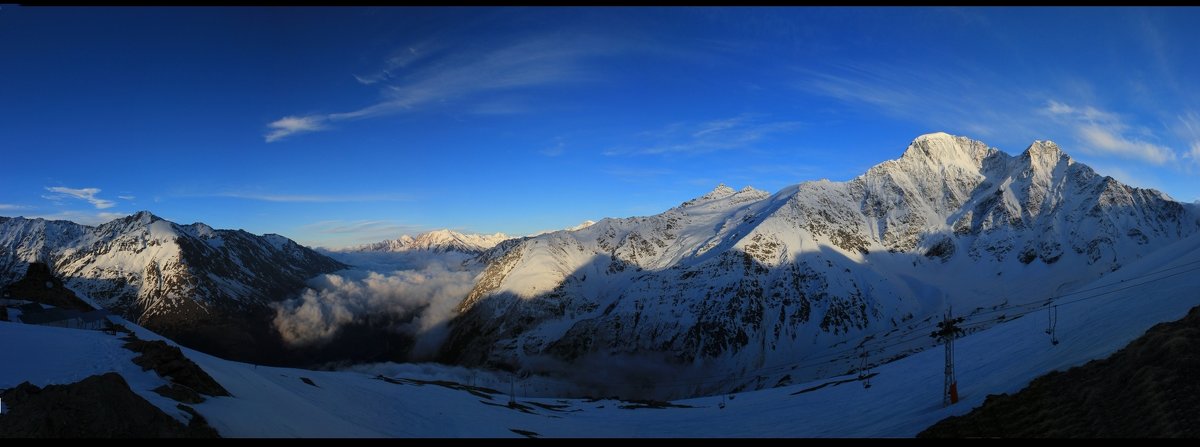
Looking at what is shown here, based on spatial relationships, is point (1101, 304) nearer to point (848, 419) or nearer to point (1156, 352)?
point (848, 419)

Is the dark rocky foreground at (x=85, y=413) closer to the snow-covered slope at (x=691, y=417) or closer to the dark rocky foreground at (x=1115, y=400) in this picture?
the snow-covered slope at (x=691, y=417)

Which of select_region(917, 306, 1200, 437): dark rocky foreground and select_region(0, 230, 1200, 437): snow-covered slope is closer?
select_region(917, 306, 1200, 437): dark rocky foreground

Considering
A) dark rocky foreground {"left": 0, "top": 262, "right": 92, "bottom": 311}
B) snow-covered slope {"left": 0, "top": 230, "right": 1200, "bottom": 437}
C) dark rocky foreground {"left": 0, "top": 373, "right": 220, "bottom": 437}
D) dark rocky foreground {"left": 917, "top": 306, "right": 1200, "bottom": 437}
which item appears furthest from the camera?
dark rocky foreground {"left": 0, "top": 262, "right": 92, "bottom": 311}

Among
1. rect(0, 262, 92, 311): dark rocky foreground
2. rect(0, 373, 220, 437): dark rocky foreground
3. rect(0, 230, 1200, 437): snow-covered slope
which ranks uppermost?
rect(0, 262, 92, 311): dark rocky foreground

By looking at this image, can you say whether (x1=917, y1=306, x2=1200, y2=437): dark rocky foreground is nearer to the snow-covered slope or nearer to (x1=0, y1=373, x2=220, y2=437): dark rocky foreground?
the snow-covered slope

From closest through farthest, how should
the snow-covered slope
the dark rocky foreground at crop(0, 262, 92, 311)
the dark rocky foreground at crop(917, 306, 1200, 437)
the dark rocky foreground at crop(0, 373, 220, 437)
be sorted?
the dark rocky foreground at crop(0, 373, 220, 437), the dark rocky foreground at crop(917, 306, 1200, 437), the snow-covered slope, the dark rocky foreground at crop(0, 262, 92, 311)

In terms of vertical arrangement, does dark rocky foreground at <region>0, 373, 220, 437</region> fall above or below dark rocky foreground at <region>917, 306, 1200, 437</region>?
above

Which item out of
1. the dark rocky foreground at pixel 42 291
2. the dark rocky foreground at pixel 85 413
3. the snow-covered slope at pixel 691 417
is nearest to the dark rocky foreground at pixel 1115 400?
the snow-covered slope at pixel 691 417

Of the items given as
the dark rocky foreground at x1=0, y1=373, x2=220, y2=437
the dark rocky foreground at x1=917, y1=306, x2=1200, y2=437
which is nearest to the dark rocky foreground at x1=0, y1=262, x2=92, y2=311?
the dark rocky foreground at x1=0, y1=373, x2=220, y2=437
